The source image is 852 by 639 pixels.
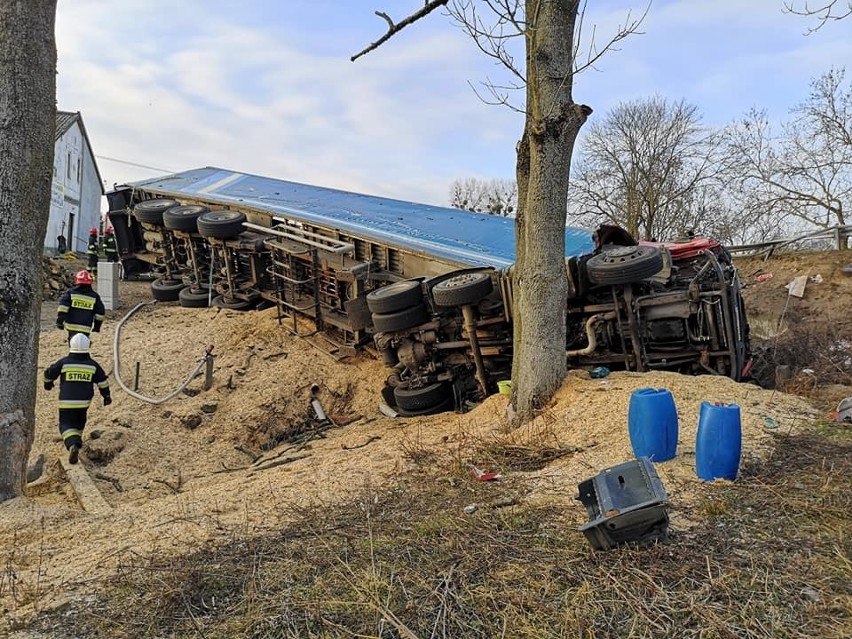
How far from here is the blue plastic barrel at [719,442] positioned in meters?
3.72

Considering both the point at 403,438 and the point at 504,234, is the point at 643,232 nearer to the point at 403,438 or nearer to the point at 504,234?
the point at 504,234

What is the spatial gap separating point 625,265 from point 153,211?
10693 millimetres

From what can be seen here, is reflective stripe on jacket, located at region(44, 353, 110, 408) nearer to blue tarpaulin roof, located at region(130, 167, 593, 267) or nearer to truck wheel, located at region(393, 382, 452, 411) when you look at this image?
truck wheel, located at region(393, 382, 452, 411)

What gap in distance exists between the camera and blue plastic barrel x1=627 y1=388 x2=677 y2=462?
411 centimetres

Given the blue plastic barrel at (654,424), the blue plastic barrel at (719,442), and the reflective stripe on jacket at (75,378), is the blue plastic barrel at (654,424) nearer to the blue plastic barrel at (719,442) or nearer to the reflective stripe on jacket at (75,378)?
the blue plastic barrel at (719,442)

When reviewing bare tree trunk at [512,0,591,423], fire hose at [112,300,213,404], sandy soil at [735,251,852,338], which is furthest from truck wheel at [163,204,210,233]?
sandy soil at [735,251,852,338]

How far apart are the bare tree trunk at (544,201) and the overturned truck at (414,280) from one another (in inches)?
19.7

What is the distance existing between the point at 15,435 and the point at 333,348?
5.12m

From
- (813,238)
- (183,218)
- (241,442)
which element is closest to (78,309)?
(241,442)

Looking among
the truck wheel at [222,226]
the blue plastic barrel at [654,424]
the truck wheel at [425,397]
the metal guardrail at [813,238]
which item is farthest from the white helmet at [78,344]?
the metal guardrail at [813,238]

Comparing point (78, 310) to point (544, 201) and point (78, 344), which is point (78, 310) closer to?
point (78, 344)

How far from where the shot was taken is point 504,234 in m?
11.0

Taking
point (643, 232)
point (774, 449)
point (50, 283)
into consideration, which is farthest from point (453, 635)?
point (643, 232)

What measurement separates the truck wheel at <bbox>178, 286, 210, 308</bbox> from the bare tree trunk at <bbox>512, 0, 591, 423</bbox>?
8.07 meters
